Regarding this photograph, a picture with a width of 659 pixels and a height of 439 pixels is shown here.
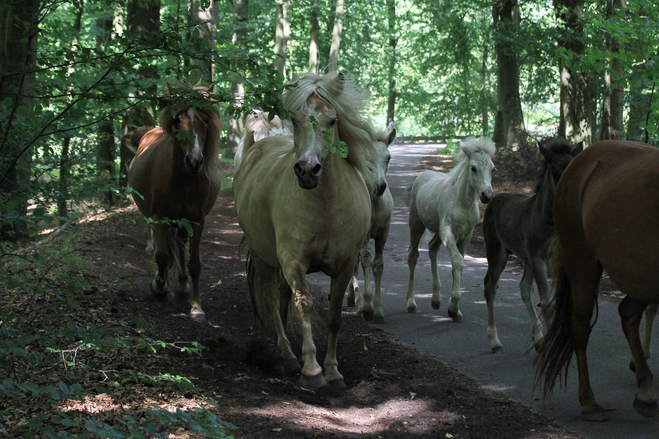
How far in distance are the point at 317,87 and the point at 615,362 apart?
13.5 ft

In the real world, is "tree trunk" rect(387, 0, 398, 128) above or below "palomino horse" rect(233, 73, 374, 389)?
above

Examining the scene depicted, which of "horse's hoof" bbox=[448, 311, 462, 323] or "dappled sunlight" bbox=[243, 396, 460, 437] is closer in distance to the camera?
"dappled sunlight" bbox=[243, 396, 460, 437]

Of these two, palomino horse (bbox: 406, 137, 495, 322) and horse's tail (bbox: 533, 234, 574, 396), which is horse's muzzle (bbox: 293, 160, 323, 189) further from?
palomino horse (bbox: 406, 137, 495, 322)

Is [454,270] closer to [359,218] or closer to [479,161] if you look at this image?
[479,161]

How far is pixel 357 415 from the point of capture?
4.92 metres

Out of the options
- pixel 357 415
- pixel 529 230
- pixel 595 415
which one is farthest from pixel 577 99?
pixel 357 415

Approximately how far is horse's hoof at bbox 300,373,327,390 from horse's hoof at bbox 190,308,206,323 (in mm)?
2348

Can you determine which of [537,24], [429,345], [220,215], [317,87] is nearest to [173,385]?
[317,87]

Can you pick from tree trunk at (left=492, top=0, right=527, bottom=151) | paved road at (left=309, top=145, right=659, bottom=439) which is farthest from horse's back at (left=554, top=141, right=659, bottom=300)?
tree trunk at (left=492, top=0, right=527, bottom=151)

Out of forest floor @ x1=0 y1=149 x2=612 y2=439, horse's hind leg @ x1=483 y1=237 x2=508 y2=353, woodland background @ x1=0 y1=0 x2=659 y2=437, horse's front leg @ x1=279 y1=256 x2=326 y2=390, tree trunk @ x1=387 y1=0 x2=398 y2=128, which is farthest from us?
tree trunk @ x1=387 y1=0 x2=398 y2=128

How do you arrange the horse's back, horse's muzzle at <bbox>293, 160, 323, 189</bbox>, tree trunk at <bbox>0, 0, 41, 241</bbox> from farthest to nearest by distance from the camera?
horse's muzzle at <bbox>293, 160, 323, 189</bbox> → the horse's back → tree trunk at <bbox>0, 0, 41, 241</bbox>

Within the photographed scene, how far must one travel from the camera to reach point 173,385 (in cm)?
469

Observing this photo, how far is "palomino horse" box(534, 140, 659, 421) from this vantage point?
14.5ft

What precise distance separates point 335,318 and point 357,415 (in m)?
1.25
